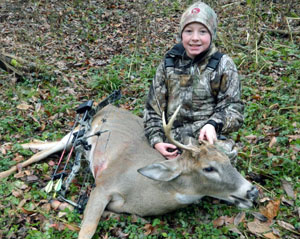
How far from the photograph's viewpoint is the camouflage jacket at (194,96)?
3.93 m

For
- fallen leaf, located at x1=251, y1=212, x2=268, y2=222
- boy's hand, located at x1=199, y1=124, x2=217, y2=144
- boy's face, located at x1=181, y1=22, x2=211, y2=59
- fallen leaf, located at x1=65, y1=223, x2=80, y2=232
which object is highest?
boy's face, located at x1=181, y1=22, x2=211, y2=59

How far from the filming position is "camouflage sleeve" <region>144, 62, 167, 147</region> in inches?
168

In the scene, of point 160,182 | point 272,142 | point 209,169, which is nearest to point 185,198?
point 160,182

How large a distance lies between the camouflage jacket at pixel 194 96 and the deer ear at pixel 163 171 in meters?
0.58

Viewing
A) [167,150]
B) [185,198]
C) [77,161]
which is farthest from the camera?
[77,161]

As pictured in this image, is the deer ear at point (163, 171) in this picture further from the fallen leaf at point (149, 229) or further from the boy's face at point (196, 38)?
the boy's face at point (196, 38)

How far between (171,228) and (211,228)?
40cm

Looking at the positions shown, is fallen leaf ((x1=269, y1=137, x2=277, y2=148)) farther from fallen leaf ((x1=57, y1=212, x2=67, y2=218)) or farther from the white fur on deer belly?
fallen leaf ((x1=57, y1=212, x2=67, y2=218))

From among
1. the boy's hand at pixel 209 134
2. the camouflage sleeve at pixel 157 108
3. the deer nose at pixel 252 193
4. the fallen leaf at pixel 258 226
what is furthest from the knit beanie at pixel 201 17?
the fallen leaf at pixel 258 226

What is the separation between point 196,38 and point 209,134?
1.04 meters

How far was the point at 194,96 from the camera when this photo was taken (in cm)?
410

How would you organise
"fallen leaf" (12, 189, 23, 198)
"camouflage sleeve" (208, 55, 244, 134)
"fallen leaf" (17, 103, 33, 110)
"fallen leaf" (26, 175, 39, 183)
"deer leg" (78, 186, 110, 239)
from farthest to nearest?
"fallen leaf" (17, 103, 33, 110) → "fallen leaf" (26, 175, 39, 183) → "fallen leaf" (12, 189, 23, 198) → "camouflage sleeve" (208, 55, 244, 134) → "deer leg" (78, 186, 110, 239)

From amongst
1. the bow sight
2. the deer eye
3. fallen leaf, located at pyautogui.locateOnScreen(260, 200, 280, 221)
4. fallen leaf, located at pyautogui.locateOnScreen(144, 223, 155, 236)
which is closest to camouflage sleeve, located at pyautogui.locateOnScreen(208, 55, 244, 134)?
the deer eye

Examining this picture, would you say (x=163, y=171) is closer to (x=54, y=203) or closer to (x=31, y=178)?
(x=54, y=203)
